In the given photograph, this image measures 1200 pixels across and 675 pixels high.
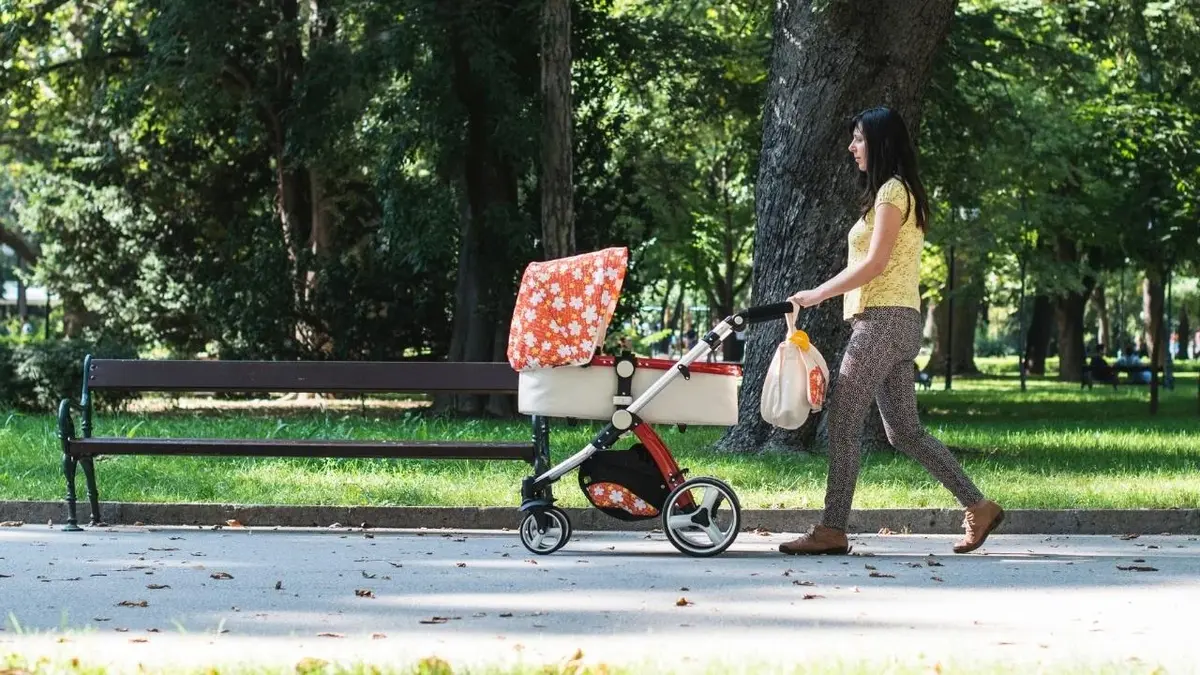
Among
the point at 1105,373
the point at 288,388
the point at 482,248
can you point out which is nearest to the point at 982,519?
the point at 288,388

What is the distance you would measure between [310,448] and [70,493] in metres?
1.51

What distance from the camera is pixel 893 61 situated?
14.3m

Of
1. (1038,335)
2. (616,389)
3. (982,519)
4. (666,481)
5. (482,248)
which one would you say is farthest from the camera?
(1038,335)

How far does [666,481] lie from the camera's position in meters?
8.80

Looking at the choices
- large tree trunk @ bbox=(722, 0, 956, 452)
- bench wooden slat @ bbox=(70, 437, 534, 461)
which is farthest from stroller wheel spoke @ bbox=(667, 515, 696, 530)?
large tree trunk @ bbox=(722, 0, 956, 452)

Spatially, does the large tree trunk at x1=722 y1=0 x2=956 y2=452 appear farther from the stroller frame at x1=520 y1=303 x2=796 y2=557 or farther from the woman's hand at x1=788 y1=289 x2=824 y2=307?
the woman's hand at x1=788 y1=289 x2=824 y2=307

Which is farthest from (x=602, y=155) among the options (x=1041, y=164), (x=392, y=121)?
(x=1041, y=164)

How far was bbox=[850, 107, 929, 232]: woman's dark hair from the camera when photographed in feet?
28.7

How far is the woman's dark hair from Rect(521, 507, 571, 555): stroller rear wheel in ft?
7.50

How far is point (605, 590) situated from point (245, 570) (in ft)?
6.09

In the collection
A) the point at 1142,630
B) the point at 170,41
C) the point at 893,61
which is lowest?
the point at 1142,630

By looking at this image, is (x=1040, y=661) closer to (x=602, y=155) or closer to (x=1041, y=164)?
(x=602, y=155)

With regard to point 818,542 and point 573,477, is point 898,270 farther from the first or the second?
point 573,477

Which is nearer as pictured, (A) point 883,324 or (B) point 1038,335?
A: (A) point 883,324
